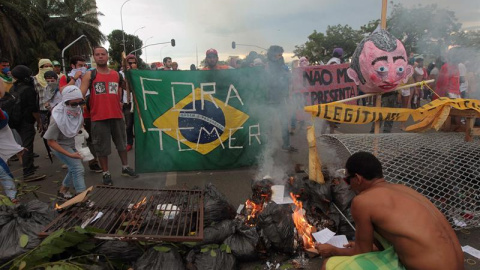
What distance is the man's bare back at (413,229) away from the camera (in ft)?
5.74

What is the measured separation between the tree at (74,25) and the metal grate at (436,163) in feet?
152

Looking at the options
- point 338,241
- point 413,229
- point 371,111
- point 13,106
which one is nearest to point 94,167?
point 13,106

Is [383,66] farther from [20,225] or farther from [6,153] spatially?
[6,153]

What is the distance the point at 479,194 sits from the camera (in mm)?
3299

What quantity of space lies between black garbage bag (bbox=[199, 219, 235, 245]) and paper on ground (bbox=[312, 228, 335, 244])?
875mm

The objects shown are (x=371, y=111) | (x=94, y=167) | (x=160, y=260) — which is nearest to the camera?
(x=160, y=260)

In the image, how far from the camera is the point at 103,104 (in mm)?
4359

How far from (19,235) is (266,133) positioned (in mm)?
3749

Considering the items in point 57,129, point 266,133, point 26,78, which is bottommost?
point 266,133

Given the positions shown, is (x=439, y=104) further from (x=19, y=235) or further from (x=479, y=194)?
(x=19, y=235)

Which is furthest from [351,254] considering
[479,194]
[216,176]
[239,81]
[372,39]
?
[239,81]

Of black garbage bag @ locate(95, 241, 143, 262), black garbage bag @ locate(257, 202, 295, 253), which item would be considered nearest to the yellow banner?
black garbage bag @ locate(257, 202, 295, 253)

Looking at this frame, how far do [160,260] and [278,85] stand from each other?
3.83 metres

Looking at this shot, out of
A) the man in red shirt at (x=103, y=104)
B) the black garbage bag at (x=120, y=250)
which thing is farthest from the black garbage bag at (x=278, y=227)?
the man in red shirt at (x=103, y=104)
